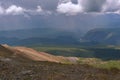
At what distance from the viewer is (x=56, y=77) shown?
3969 cm

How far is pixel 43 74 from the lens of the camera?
136ft

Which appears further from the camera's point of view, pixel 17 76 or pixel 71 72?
pixel 71 72

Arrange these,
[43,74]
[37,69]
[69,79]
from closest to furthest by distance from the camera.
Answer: [69,79]
[43,74]
[37,69]

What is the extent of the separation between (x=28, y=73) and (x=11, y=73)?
2.27 metres

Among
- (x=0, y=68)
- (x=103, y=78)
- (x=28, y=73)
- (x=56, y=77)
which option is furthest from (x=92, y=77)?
(x=0, y=68)

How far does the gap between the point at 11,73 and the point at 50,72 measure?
4.98m

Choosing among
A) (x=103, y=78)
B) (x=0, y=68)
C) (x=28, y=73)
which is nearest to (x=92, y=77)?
(x=103, y=78)

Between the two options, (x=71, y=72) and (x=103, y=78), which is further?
(x=71, y=72)

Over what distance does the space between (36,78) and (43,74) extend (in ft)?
7.88

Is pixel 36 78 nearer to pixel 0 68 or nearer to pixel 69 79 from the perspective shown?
pixel 69 79

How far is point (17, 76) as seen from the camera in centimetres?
4062

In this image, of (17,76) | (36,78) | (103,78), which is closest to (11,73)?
(17,76)

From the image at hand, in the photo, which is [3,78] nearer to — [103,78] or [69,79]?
[69,79]

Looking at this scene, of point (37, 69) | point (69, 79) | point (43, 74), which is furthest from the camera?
point (37, 69)
